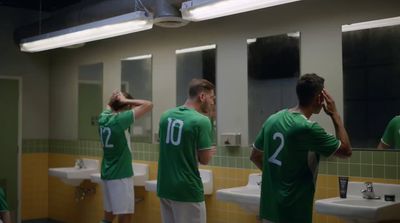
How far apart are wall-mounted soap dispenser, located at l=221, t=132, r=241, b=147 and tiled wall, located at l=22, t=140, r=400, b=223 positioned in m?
0.07

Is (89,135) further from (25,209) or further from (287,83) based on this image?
(287,83)

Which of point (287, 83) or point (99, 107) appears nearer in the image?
point (287, 83)

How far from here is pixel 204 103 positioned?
358 centimetres

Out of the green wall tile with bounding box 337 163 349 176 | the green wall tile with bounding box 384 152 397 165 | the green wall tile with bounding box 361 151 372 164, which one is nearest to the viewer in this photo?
the green wall tile with bounding box 384 152 397 165

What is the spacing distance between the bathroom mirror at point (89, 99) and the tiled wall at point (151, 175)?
17cm

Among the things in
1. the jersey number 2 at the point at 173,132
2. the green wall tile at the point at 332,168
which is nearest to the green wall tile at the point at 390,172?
the green wall tile at the point at 332,168

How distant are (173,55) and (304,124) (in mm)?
2989

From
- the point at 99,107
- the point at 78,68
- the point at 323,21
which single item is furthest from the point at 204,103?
the point at 78,68

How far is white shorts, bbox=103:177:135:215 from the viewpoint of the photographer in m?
4.58

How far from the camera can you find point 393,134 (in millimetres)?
3748

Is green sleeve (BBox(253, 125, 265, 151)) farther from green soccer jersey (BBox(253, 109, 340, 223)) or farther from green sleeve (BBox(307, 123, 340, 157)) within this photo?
green sleeve (BBox(307, 123, 340, 157))

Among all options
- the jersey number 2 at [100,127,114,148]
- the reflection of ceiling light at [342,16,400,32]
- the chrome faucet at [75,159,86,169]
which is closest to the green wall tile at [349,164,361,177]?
the reflection of ceiling light at [342,16,400,32]

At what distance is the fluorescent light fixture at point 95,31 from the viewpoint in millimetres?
4559

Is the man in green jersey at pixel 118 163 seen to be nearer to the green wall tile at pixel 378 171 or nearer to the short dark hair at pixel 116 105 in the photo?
the short dark hair at pixel 116 105
